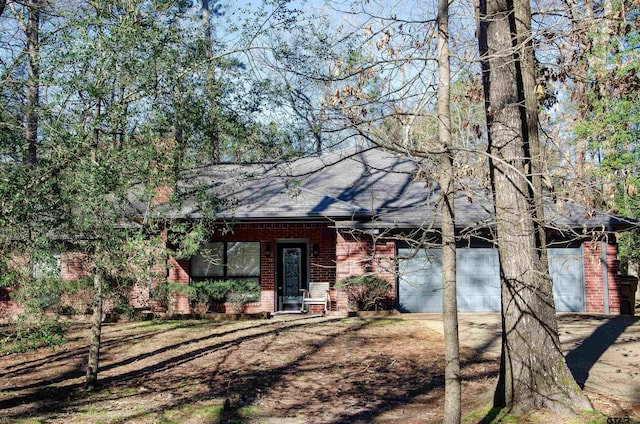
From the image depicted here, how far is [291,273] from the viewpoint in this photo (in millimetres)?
17656

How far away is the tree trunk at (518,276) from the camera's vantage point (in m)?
7.09

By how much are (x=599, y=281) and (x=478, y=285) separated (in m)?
3.36

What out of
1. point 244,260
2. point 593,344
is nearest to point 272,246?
point 244,260

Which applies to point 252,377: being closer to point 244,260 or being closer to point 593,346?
point 593,346

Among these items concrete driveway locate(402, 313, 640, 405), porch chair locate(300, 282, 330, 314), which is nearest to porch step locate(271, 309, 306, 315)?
porch chair locate(300, 282, 330, 314)

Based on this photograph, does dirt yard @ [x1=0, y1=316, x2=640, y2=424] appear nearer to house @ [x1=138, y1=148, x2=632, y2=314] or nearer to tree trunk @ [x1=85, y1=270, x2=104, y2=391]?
tree trunk @ [x1=85, y1=270, x2=104, y2=391]

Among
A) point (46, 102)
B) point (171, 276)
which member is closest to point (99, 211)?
point (46, 102)

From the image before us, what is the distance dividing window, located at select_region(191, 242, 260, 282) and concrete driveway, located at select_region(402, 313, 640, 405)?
481 centimetres

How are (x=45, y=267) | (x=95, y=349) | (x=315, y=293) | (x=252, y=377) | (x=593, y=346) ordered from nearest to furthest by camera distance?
(x=45, y=267)
(x=95, y=349)
(x=252, y=377)
(x=593, y=346)
(x=315, y=293)

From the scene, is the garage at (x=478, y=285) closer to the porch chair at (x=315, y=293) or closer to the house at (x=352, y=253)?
the house at (x=352, y=253)

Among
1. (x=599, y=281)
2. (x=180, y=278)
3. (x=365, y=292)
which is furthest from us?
(x=180, y=278)

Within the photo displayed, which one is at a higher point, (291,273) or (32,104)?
(32,104)

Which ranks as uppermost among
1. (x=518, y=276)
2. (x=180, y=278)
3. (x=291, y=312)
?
(x=180, y=278)

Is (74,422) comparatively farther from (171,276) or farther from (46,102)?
(171,276)
